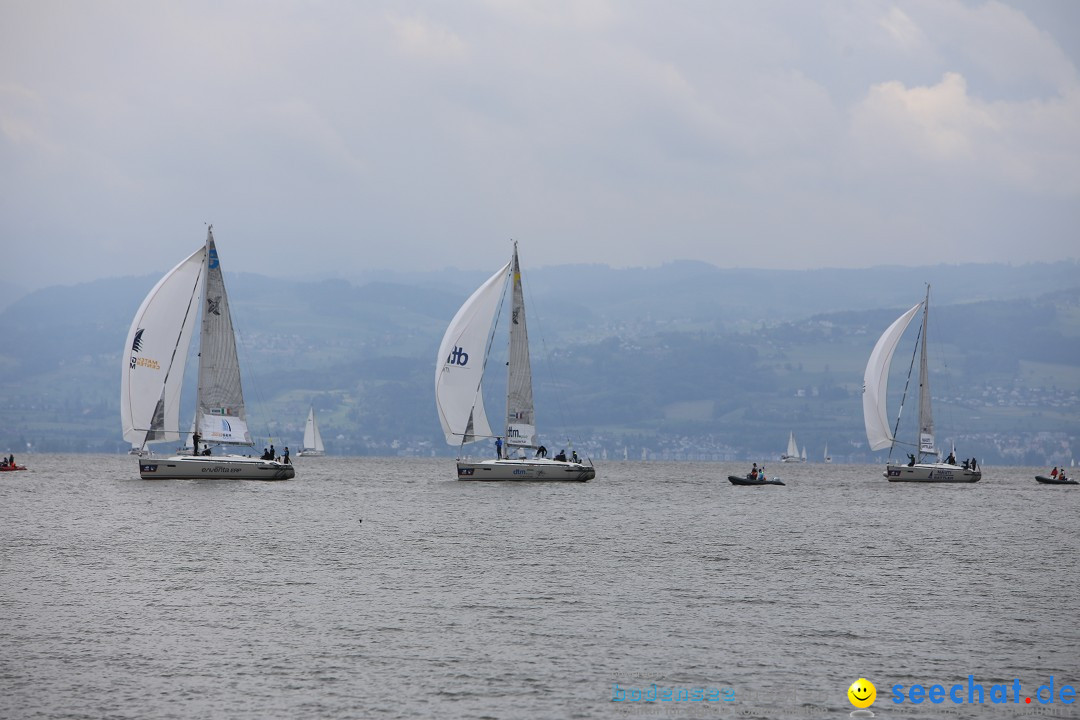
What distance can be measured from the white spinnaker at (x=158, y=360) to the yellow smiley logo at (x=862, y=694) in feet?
176

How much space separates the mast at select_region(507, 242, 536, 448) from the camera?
261 ft

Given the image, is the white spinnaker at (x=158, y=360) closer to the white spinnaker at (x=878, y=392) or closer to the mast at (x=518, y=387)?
the mast at (x=518, y=387)

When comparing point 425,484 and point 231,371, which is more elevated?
point 231,371

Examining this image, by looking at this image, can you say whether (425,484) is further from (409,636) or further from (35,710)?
(35,710)

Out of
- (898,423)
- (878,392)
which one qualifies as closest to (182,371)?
(878,392)

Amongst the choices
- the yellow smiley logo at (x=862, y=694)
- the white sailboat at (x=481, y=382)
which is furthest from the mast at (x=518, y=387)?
the yellow smiley logo at (x=862, y=694)

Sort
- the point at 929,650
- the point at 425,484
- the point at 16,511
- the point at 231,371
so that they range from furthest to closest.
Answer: the point at 425,484 < the point at 231,371 < the point at 16,511 < the point at 929,650

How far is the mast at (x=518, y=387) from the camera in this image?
79625 mm

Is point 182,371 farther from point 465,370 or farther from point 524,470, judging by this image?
point 524,470

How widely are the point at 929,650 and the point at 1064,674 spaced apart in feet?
10.8

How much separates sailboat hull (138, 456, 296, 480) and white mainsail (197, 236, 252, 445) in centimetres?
132

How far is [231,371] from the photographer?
75812 mm

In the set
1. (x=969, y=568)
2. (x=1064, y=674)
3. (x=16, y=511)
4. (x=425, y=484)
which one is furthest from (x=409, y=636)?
(x=425, y=484)

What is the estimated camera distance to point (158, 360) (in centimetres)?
7388
